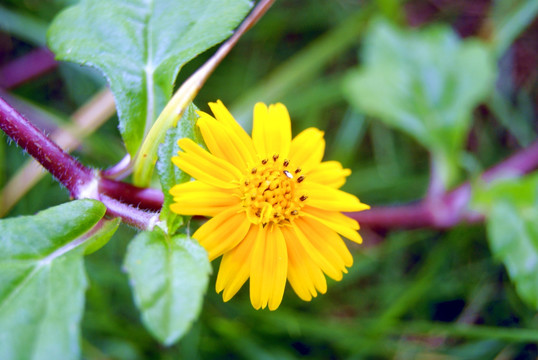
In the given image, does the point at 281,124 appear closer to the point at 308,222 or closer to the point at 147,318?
the point at 308,222

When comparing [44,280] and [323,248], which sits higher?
→ [323,248]

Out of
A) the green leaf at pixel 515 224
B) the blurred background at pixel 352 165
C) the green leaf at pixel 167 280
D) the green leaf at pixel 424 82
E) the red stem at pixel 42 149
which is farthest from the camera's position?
the green leaf at pixel 424 82

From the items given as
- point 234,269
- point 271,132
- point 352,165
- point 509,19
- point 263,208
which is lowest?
point 352,165

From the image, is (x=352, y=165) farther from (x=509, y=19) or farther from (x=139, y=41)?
(x=139, y=41)

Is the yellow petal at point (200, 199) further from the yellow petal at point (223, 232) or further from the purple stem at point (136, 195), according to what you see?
the purple stem at point (136, 195)

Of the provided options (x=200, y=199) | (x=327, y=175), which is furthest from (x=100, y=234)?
(x=327, y=175)

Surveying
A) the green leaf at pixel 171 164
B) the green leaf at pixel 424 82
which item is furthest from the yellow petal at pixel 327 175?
the green leaf at pixel 424 82

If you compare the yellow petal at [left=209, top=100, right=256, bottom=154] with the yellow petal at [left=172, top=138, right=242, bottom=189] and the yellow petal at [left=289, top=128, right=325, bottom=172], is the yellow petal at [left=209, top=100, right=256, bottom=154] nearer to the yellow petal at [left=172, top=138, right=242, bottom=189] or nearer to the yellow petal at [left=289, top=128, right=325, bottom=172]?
the yellow petal at [left=172, top=138, right=242, bottom=189]
